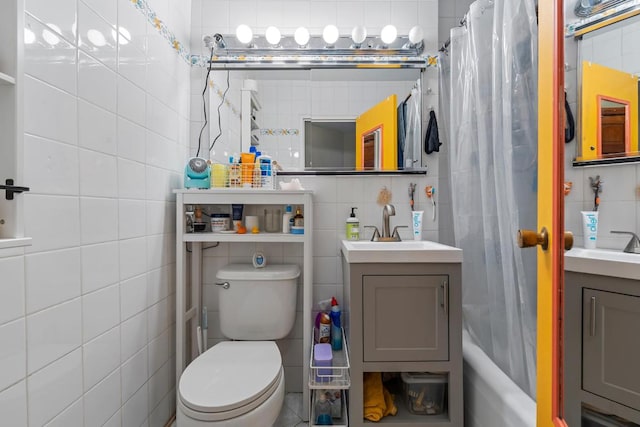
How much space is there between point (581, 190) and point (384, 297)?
713 millimetres

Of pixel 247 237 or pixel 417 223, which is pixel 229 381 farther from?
pixel 417 223

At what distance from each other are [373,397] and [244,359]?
0.56 m

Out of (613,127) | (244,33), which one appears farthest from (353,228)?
(244,33)

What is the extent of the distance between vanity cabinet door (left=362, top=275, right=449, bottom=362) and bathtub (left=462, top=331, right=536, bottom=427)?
161mm

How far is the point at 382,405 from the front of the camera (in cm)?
128

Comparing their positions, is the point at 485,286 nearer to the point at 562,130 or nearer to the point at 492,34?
the point at 562,130

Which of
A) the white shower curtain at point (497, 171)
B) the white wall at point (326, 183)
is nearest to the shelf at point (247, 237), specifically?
the white wall at point (326, 183)

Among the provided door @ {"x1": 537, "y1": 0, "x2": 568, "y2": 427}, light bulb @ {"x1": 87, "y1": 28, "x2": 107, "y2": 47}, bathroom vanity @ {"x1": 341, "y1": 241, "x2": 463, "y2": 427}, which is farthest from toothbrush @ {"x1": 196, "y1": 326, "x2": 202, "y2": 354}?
door @ {"x1": 537, "y1": 0, "x2": 568, "y2": 427}

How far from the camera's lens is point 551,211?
74 centimetres

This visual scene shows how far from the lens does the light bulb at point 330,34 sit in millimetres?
1683

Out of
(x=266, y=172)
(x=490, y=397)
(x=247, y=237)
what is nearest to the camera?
(x=490, y=397)

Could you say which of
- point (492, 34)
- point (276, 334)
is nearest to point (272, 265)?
point (276, 334)

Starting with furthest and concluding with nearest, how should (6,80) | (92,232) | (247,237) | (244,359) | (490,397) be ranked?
(247,237)
(244,359)
(490,397)
(92,232)
(6,80)

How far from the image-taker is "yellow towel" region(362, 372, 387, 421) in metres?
1.26
